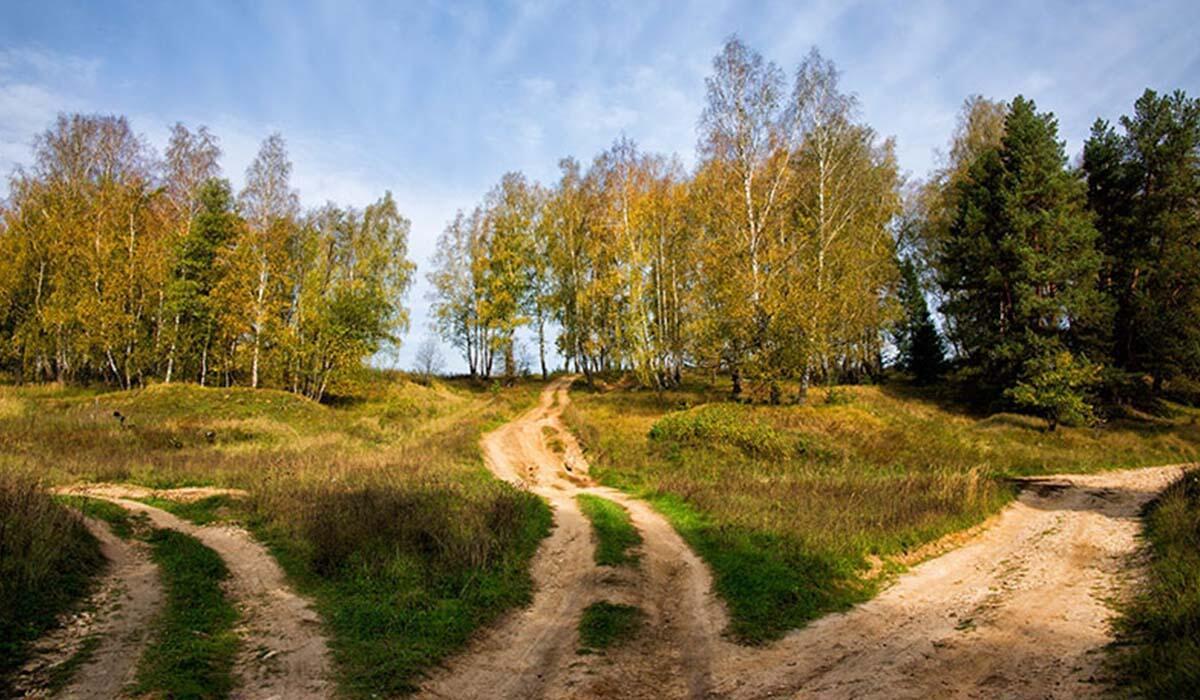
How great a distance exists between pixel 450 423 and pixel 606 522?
754 inches

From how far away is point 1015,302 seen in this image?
118 ft

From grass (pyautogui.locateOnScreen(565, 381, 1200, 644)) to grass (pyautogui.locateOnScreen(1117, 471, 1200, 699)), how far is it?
360 centimetres

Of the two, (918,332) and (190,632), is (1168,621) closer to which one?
(190,632)

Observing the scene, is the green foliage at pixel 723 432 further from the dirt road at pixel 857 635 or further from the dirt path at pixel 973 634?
the dirt path at pixel 973 634

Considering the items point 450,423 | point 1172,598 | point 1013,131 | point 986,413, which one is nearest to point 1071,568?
point 1172,598

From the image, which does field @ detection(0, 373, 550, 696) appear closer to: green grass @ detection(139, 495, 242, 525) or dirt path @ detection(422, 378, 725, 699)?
green grass @ detection(139, 495, 242, 525)

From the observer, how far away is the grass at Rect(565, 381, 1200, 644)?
11.1 meters

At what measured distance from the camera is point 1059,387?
30781 millimetres

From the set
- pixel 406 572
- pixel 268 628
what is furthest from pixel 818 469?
pixel 268 628

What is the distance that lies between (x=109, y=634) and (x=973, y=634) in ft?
35.7

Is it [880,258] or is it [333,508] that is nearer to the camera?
[333,508]

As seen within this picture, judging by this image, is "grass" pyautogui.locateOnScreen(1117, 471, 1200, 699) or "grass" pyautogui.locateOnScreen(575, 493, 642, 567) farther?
"grass" pyautogui.locateOnScreen(575, 493, 642, 567)

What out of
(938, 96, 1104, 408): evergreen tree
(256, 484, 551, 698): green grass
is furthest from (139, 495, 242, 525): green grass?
(938, 96, 1104, 408): evergreen tree

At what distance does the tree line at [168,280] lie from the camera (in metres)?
38.3
